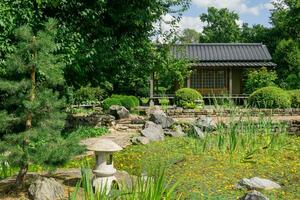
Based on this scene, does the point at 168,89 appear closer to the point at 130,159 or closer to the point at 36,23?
the point at 36,23

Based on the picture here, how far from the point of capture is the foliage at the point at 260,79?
2406 centimetres

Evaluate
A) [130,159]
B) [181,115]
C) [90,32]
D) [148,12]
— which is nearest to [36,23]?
[90,32]

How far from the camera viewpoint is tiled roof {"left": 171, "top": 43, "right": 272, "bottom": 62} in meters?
27.7

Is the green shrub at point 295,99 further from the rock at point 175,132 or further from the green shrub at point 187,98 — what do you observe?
the rock at point 175,132

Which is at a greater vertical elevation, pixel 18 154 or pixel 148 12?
pixel 148 12

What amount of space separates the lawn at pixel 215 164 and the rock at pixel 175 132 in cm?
147

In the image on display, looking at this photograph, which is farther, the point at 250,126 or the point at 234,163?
the point at 250,126

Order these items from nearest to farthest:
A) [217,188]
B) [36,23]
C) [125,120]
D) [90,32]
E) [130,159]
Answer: [217,188] → [130,159] → [36,23] → [90,32] → [125,120]

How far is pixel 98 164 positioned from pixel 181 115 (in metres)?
11.8

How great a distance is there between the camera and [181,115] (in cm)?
1702

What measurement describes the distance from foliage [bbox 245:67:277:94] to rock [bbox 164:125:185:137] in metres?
13.0

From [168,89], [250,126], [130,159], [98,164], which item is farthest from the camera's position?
[168,89]

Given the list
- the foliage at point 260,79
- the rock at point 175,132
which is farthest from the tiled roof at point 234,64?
the rock at point 175,132

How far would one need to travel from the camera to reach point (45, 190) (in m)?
4.77
